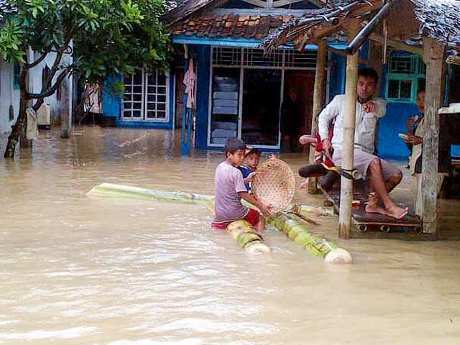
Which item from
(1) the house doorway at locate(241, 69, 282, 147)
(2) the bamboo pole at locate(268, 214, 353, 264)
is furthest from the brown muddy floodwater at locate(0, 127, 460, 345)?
(1) the house doorway at locate(241, 69, 282, 147)

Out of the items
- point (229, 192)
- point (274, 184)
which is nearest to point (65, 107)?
point (274, 184)

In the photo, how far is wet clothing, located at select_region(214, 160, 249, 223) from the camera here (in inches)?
291

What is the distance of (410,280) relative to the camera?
6.04 meters

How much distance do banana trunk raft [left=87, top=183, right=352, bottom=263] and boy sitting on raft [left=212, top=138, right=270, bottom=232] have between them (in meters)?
0.14

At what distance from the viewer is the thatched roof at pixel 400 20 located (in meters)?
6.75

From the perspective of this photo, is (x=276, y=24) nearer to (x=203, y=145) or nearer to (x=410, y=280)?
(x=203, y=145)

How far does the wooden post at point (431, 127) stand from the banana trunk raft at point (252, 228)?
1.30 metres

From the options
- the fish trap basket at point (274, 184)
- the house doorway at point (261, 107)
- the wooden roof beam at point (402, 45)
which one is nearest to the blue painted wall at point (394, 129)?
the house doorway at point (261, 107)

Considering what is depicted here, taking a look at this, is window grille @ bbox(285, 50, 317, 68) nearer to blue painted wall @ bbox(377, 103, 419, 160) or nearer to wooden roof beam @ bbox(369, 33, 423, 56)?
blue painted wall @ bbox(377, 103, 419, 160)

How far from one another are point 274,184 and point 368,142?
129cm

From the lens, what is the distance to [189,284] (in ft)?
18.8

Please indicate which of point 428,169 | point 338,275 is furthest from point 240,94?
point 338,275

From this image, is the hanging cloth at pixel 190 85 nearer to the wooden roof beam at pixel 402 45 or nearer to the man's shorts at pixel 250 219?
the wooden roof beam at pixel 402 45

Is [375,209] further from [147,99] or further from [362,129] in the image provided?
[147,99]
